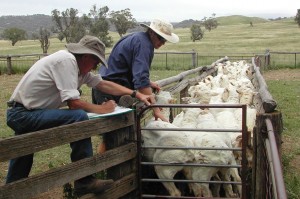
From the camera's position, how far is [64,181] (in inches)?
141

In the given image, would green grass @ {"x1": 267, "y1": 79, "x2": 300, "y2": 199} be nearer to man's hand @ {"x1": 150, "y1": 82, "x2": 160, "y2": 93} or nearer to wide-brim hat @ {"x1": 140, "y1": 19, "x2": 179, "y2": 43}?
man's hand @ {"x1": 150, "y1": 82, "x2": 160, "y2": 93}

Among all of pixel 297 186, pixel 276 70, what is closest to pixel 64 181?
pixel 297 186

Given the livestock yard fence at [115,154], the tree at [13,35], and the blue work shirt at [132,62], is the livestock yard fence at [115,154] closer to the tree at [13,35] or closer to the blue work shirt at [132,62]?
the blue work shirt at [132,62]

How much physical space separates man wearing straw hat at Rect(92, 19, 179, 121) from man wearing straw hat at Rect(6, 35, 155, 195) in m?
0.90

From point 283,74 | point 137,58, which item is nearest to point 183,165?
point 137,58

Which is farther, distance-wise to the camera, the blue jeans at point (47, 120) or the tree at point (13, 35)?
the tree at point (13, 35)

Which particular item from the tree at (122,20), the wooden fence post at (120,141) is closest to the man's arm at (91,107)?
the wooden fence post at (120,141)

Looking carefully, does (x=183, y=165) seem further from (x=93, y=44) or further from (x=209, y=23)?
(x=209, y=23)

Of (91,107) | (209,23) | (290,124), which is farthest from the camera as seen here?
(209,23)

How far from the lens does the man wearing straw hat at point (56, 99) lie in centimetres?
375

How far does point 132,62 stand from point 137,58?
0.22 metres

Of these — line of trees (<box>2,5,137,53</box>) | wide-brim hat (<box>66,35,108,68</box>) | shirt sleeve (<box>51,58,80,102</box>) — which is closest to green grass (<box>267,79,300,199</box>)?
wide-brim hat (<box>66,35,108,68</box>)

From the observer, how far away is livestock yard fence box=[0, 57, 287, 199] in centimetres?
320

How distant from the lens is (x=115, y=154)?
14.1 ft
